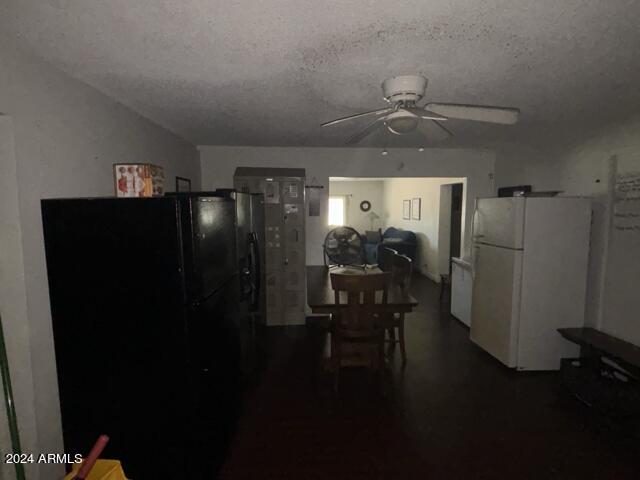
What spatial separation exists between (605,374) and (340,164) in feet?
11.0

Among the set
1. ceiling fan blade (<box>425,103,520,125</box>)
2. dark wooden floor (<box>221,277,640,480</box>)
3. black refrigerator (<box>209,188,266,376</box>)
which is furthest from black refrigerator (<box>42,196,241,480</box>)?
ceiling fan blade (<box>425,103,520,125</box>)

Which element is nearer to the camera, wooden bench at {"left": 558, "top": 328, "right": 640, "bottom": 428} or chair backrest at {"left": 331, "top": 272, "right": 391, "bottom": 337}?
wooden bench at {"left": 558, "top": 328, "right": 640, "bottom": 428}

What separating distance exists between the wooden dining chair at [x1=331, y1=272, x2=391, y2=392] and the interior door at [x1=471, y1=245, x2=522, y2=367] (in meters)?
1.23

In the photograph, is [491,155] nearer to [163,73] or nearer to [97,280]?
[163,73]

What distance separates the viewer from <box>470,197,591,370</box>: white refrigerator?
287 cm

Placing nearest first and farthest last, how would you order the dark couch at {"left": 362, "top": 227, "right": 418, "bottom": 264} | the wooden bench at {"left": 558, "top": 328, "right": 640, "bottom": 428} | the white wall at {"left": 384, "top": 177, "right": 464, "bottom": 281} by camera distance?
the wooden bench at {"left": 558, "top": 328, "right": 640, "bottom": 428} < the white wall at {"left": 384, "top": 177, "right": 464, "bottom": 281} < the dark couch at {"left": 362, "top": 227, "right": 418, "bottom": 264}

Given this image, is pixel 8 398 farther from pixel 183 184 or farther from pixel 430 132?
pixel 430 132

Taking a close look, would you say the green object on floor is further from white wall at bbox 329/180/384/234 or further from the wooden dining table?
white wall at bbox 329/180/384/234

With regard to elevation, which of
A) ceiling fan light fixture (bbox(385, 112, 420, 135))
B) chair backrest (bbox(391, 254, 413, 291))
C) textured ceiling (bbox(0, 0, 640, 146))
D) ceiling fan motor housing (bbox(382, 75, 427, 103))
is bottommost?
chair backrest (bbox(391, 254, 413, 291))

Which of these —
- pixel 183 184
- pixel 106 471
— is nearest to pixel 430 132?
pixel 183 184

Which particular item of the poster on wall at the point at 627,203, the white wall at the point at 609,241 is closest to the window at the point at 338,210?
the white wall at the point at 609,241

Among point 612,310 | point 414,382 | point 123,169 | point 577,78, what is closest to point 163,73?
point 123,169

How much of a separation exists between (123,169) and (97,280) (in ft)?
1.80

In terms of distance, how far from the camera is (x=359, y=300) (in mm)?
2543
